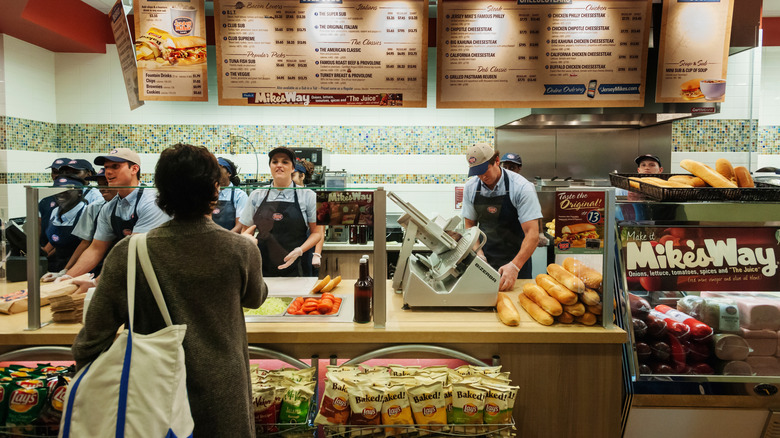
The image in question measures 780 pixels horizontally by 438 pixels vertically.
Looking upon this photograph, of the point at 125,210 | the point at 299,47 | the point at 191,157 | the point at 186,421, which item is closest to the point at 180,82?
the point at 299,47

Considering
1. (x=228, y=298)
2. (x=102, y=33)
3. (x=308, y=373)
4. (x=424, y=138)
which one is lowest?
(x=308, y=373)

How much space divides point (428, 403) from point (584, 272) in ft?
2.97

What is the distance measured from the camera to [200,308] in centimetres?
147

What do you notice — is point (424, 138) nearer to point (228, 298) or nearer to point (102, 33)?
point (102, 33)

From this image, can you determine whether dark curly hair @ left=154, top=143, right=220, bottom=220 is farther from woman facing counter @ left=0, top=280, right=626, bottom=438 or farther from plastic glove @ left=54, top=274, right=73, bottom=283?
plastic glove @ left=54, top=274, right=73, bottom=283

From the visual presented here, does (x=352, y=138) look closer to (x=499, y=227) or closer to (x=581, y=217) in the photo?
(x=499, y=227)

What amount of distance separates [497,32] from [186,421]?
2.72 metres

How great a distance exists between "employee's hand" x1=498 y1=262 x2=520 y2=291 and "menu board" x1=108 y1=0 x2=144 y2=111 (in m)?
2.52

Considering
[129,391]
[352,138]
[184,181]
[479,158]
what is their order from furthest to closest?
1. [352,138]
2. [479,158]
3. [184,181]
4. [129,391]

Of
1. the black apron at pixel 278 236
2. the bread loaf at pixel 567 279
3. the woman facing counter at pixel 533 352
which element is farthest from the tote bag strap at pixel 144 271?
the bread loaf at pixel 567 279

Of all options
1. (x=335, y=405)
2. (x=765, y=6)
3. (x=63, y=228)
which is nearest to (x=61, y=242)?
(x=63, y=228)

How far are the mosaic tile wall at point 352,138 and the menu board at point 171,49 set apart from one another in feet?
8.89

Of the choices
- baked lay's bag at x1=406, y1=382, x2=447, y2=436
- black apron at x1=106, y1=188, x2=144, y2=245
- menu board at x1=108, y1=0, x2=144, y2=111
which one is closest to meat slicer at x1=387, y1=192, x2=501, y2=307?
baked lay's bag at x1=406, y1=382, x2=447, y2=436

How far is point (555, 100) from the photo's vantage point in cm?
303
